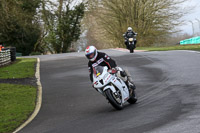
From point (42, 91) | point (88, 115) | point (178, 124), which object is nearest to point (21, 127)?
point (88, 115)

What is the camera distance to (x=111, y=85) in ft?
32.7

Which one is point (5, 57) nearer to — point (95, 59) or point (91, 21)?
point (95, 59)

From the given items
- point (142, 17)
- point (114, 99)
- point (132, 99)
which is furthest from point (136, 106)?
point (142, 17)

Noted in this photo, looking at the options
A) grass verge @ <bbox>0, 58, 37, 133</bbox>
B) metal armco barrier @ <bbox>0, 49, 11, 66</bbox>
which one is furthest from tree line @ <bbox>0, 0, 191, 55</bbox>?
grass verge @ <bbox>0, 58, 37, 133</bbox>

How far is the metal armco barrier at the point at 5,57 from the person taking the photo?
A: 92.2ft

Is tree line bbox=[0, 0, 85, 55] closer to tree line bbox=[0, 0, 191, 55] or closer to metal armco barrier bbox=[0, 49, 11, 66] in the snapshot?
tree line bbox=[0, 0, 191, 55]

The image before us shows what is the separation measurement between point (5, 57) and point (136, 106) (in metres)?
20.7

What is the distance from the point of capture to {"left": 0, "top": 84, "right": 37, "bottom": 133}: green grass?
10.7 metres

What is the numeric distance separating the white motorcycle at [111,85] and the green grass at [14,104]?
240 cm

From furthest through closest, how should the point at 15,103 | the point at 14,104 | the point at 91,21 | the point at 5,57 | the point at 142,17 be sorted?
the point at 91,21 → the point at 142,17 → the point at 5,57 → the point at 15,103 → the point at 14,104

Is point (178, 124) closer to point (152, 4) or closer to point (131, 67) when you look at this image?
point (131, 67)

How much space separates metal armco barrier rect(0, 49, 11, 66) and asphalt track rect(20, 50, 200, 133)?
9600 millimetres

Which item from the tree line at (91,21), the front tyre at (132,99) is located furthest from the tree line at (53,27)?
the front tyre at (132,99)

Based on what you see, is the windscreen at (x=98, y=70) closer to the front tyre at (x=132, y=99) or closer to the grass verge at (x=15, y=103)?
the front tyre at (x=132, y=99)
